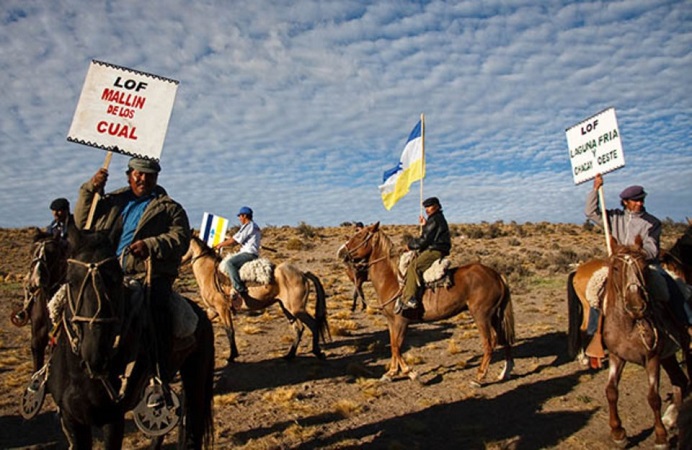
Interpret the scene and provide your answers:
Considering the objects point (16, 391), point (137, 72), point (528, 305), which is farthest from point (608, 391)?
point (528, 305)

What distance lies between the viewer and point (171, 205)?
4336mm

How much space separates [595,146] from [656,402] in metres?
3.95

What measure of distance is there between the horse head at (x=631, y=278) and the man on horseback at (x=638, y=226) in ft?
2.44

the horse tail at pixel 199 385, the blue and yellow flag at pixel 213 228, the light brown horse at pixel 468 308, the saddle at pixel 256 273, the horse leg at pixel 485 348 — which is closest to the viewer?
the horse tail at pixel 199 385

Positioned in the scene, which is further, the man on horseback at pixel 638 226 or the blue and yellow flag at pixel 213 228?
the blue and yellow flag at pixel 213 228

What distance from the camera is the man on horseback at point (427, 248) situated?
29.8 ft

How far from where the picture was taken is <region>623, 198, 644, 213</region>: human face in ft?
22.5

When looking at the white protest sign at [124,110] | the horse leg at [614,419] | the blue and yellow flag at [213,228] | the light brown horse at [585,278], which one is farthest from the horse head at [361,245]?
the white protest sign at [124,110]

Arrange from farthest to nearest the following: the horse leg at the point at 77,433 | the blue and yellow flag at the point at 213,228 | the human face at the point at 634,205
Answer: the blue and yellow flag at the point at 213,228 < the human face at the point at 634,205 < the horse leg at the point at 77,433

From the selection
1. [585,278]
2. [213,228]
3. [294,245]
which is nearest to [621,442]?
[585,278]

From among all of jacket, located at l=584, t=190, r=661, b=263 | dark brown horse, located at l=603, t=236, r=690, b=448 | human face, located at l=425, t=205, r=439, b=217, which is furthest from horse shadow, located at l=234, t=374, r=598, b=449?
human face, located at l=425, t=205, r=439, b=217

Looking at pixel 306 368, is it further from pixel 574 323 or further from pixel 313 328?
pixel 574 323

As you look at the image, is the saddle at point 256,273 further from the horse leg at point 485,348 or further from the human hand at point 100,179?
the human hand at point 100,179

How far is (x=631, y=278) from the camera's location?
5.84 m
